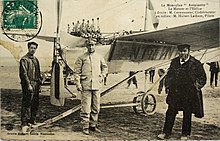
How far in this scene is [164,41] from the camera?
177 centimetres

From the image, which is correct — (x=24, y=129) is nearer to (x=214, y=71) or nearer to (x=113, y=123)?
(x=113, y=123)

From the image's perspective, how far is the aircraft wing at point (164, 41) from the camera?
176 centimetres

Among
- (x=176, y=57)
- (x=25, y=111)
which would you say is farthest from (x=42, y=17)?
(x=176, y=57)

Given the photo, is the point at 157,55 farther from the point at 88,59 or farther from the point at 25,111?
the point at 25,111

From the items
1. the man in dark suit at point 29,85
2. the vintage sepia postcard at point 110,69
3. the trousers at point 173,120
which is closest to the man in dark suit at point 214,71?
the vintage sepia postcard at point 110,69

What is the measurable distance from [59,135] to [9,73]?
0.27m

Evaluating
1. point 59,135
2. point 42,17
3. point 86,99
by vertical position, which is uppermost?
point 42,17

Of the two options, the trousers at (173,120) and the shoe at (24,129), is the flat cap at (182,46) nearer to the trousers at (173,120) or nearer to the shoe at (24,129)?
the trousers at (173,120)

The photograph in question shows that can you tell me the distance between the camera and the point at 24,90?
1789mm

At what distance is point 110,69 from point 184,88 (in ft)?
0.83

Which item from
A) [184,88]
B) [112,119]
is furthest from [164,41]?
[112,119]

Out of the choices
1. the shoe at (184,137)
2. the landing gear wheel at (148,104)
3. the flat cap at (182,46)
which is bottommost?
the shoe at (184,137)

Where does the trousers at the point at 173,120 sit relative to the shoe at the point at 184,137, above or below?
above

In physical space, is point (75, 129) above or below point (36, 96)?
below
